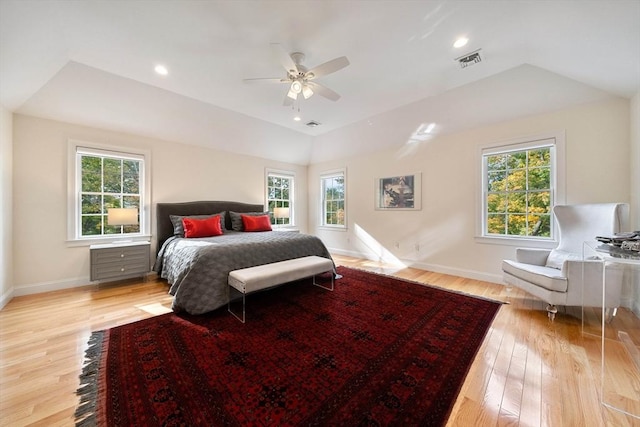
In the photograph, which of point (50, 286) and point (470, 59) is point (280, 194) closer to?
point (50, 286)

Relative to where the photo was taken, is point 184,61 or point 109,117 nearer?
point 184,61

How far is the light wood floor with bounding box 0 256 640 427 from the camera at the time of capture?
134 cm

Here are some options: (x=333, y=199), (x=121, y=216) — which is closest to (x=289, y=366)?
(x=121, y=216)

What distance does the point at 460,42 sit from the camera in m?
2.45

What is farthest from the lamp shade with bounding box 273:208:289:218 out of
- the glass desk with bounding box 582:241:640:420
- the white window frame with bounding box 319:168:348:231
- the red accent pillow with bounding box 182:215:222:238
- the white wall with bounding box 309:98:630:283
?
the glass desk with bounding box 582:241:640:420

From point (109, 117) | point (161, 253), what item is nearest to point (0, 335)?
point (161, 253)

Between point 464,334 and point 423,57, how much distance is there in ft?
9.45

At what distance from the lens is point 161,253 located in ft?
12.3

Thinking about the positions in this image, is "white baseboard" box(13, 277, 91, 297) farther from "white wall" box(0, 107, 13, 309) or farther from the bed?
the bed

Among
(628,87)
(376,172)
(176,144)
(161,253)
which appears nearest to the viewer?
(628,87)

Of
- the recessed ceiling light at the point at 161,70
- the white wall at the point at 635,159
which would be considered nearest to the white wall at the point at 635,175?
the white wall at the point at 635,159

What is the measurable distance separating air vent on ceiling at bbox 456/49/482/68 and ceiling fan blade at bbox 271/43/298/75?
6.15ft

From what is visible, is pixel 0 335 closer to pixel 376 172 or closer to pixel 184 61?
pixel 184 61

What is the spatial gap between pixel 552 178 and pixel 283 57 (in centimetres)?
378
